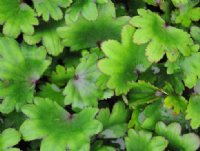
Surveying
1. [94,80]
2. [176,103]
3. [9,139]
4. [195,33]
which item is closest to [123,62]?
[94,80]

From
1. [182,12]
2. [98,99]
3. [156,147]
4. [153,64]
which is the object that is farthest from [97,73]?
[182,12]

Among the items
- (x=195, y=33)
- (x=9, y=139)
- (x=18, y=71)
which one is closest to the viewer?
(x=9, y=139)

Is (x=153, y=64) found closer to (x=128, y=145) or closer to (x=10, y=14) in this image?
(x=128, y=145)

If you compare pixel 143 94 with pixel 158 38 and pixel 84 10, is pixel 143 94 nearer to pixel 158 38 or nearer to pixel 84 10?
pixel 158 38

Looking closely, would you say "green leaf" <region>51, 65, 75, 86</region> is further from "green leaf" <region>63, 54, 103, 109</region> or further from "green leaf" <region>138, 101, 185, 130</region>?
"green leaf" <region>138, 101, 185, 130</region>

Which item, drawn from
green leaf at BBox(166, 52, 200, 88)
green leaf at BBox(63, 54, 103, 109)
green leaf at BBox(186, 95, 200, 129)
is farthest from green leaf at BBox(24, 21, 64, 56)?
green leaf at BBox(186, 95, 200, 129)

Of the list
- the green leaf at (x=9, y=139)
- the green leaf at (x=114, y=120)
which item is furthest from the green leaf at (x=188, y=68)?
the green leaf at (x=9, y=139)

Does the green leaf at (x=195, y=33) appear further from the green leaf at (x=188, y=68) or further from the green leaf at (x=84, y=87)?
the green leaf at (x=84, y=87)
